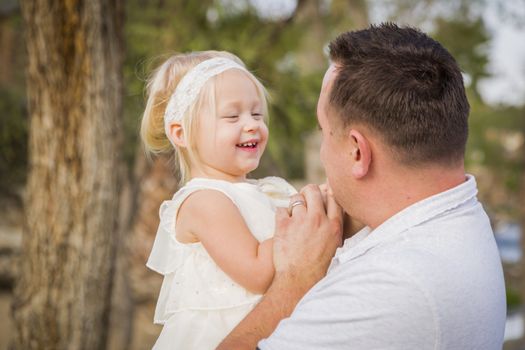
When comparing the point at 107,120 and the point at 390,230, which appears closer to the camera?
the point at 390,230

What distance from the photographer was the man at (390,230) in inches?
61.4

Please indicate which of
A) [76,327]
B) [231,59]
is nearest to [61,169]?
[76,327]

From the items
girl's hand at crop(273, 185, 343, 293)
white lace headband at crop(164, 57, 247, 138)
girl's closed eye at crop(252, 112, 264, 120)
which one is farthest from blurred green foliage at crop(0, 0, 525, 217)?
girl's hand at crop(273, 185, 343, 293)

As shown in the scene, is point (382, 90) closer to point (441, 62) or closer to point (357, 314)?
point (441, 62)

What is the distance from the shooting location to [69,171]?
11.3 ft

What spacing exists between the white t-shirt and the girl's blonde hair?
83cm

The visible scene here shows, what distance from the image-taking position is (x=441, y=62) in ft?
5.69

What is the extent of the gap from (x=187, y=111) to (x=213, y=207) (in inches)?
16.1

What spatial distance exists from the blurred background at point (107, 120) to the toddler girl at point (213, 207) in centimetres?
109

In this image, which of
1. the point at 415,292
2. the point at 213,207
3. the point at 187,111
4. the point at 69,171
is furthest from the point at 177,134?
the point at 69,171

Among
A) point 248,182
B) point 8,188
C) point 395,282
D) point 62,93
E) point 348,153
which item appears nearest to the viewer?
point 395,282

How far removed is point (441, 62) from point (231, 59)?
94cm

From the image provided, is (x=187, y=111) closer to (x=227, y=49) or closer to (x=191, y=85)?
(x=191, y=85)

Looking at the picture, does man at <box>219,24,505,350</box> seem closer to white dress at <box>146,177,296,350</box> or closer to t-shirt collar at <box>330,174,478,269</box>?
t-shirt collar at <box>330,174,478,269</box>
